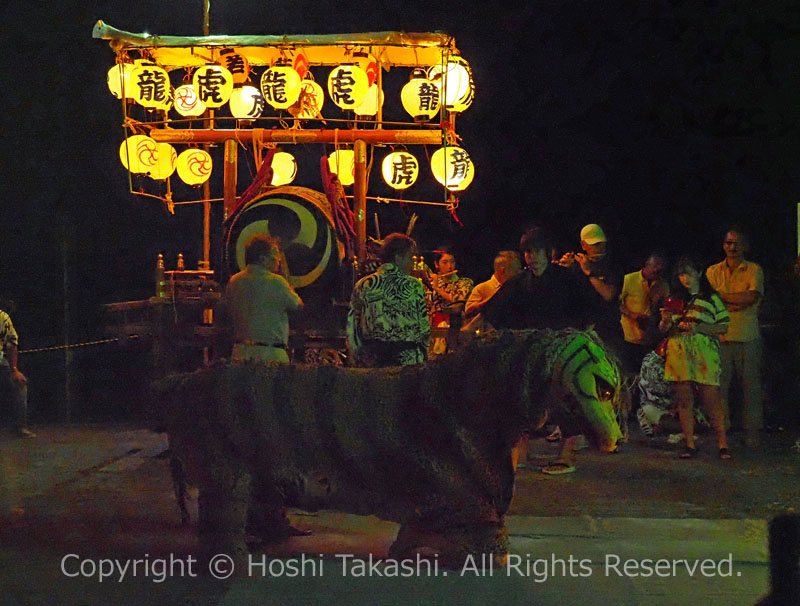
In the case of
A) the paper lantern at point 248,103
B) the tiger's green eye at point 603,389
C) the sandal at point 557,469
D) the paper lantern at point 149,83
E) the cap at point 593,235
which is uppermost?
the paper lantern at point 149,83

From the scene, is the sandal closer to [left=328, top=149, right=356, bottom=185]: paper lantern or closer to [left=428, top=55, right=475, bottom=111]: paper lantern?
[left=428, top=55, right=475, bottom=111]: paper lantern

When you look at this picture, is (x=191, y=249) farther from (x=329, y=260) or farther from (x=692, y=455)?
(x=692, y=455)

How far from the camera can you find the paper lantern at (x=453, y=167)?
12.7 meters

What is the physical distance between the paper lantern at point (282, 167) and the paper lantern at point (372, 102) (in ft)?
6.22

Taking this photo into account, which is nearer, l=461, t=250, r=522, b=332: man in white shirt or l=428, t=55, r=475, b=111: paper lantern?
l=461, t=250, r=522, b=332: man in white shirt

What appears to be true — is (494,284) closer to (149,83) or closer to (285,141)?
(285,141)

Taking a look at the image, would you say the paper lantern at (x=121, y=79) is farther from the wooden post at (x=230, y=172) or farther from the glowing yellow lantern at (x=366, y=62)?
the glowing yellow lantern at (x=366, y=62)

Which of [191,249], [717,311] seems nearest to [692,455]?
[717,311]

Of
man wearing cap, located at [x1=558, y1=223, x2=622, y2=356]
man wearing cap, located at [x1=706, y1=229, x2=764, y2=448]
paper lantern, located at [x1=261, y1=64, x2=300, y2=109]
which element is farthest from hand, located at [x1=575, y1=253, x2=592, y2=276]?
paper lantern, located at [x1=261, y1=64, x2=300, y2=109]

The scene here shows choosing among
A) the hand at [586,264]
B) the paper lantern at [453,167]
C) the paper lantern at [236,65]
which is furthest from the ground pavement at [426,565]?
the paper lantern at [236,65]

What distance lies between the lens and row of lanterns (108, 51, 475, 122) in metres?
11.9

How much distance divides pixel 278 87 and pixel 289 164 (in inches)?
100

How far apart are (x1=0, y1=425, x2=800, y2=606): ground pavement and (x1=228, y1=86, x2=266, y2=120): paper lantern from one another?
17.1ft

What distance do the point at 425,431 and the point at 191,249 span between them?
591 inches
